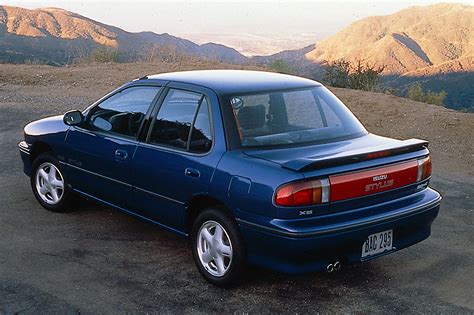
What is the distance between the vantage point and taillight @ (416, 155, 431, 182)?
4.98 m

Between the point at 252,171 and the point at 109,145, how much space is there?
1.81m

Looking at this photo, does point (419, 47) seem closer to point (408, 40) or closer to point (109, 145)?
point (408, 40)

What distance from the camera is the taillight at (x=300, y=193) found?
4289mm

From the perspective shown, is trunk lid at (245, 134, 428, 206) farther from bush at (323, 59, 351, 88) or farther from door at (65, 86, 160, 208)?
bush at (323, 59, 351, 88)

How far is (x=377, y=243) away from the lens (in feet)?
15.4

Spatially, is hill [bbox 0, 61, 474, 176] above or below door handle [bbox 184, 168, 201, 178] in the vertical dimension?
below

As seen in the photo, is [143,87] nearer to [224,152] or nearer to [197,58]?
[224,152]

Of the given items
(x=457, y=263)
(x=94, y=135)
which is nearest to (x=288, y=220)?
(x=457, y=263)

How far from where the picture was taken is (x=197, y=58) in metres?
24.0

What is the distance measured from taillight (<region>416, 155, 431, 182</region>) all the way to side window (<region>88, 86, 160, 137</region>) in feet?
7.42

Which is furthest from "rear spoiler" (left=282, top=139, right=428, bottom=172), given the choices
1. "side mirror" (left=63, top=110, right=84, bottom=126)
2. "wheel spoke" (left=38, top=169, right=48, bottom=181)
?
"wheel spoke" (left=38, top=169, right=48, bottom=181)

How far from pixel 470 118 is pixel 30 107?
8.99 metres

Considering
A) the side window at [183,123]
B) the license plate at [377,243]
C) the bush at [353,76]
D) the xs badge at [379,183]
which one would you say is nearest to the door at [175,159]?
the side window at [183,123]

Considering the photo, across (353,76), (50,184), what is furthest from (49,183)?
(353,76)
